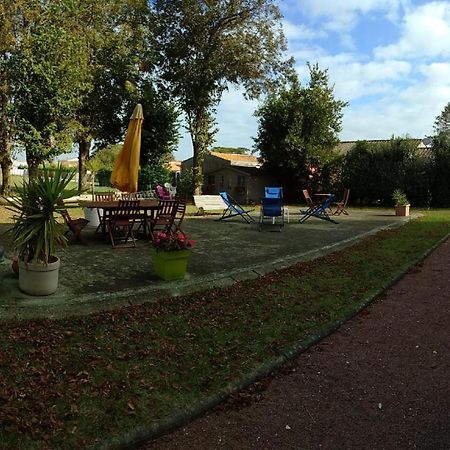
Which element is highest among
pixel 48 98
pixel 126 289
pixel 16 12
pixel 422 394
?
pixel 16 12

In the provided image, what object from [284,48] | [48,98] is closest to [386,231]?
[48,98]

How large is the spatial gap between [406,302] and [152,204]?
15.1 feet

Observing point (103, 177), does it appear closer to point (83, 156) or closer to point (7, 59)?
point (83, 156)

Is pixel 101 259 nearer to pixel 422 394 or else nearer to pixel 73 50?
pixel 422 394

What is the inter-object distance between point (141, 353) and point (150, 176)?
20.5 metres

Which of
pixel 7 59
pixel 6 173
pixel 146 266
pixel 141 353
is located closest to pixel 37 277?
pixel 141 353

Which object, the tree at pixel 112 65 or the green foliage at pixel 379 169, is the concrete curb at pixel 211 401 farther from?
the green foliage at pixel 379 169

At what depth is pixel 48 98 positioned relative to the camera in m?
17.2

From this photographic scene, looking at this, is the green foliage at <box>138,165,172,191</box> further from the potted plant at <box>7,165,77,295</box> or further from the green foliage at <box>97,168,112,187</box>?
the green foliage at <box>97,168,112,187</box>

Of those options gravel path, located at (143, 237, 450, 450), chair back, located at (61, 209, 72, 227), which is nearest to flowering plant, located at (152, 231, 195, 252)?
chair back, located at (61, 209, 72, 227)

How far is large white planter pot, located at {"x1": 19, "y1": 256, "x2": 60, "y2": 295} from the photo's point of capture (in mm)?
4449

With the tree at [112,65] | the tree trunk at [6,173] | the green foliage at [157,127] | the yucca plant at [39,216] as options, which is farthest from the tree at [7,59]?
the yucca plant at [39,216]

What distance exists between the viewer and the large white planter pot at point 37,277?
14.6 feet

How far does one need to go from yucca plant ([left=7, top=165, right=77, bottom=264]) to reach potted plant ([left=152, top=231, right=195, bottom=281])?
123 centimetres
